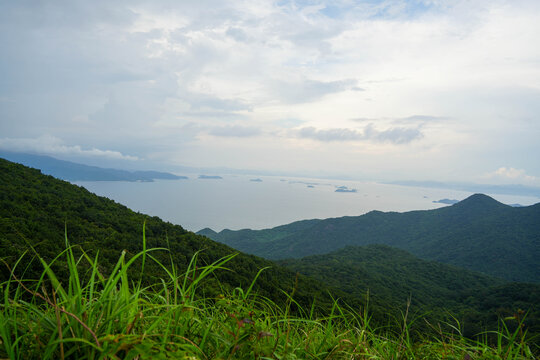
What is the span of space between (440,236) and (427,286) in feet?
164

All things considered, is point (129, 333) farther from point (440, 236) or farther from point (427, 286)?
point (440, 236)

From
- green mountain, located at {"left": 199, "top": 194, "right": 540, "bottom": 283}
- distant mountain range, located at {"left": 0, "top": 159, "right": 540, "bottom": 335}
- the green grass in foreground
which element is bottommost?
green mountain, located at {"left": 199, "top": 194, "right": 540, "bottom": 283}

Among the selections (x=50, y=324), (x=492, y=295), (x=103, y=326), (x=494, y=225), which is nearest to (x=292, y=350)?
(x=103, y=326)

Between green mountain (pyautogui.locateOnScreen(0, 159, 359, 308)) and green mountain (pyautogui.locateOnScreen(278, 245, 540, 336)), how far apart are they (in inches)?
632

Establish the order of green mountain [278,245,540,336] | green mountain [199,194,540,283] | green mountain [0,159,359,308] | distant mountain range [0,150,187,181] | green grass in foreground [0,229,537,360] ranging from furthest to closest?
distant mountain range [0,150,187,181] → green mountain [199,194,540,283] → green mountain [278,245,540,336] → green mountain [0,159,359,308] → green grass in foreground [0,229,537,360]

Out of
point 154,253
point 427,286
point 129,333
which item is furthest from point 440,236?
point 129,333

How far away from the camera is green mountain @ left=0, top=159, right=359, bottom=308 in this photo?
7887 mm

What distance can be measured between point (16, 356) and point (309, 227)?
9222 centimetres

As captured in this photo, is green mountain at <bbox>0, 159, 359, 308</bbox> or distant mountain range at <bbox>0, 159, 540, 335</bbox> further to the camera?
green mountain at <bbox>0, 159, 359, 308</bbox>

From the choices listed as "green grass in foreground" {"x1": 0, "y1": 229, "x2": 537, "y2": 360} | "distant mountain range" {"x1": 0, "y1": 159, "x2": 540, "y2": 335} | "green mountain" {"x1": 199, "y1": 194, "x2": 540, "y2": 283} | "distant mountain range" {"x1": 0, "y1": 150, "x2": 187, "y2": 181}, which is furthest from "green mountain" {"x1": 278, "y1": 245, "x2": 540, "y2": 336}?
"distant mountain range" {"x1": 0, "y1": 150, "x2": 187, "y2": 181}

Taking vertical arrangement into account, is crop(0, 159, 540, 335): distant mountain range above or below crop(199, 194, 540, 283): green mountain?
above

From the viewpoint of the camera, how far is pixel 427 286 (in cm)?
3950

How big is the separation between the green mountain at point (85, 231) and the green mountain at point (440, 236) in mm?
55798

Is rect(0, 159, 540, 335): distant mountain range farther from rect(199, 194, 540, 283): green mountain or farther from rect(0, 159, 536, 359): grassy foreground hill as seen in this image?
rect(199, 194, 540, 283): green mountain
